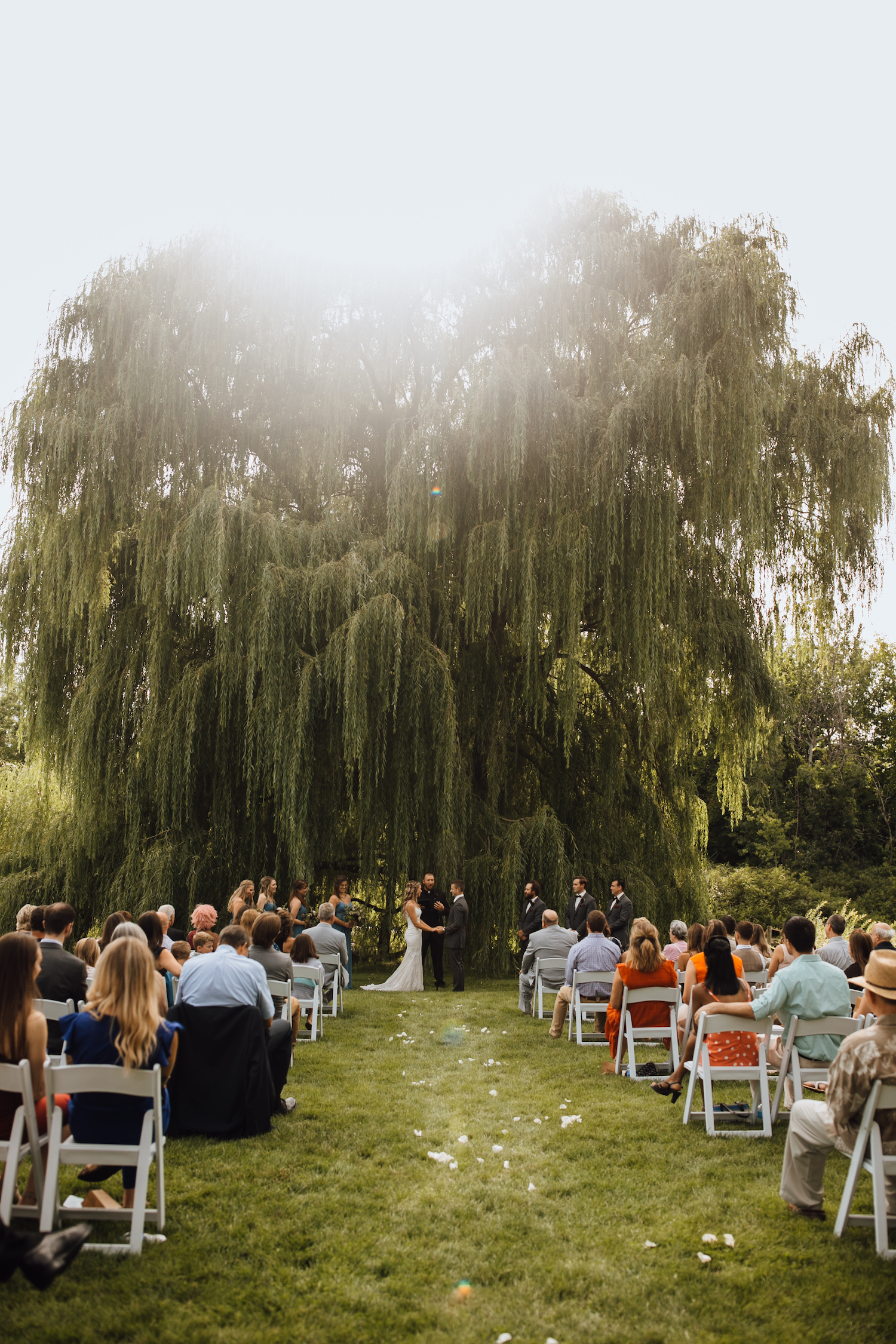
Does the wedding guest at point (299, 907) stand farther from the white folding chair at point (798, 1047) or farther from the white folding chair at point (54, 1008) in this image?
the white folding chair at point (798, 1047)

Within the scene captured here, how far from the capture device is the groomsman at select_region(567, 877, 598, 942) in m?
11.6

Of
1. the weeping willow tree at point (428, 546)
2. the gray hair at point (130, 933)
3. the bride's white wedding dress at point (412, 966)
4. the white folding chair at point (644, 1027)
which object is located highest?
the weeping willow tree at point (428, 546)

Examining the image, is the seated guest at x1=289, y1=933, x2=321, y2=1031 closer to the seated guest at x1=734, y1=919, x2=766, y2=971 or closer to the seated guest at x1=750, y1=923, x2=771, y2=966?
the seated guest at x1=734, y1=919, x2=766, y2=971

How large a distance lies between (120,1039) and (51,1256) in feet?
3.57

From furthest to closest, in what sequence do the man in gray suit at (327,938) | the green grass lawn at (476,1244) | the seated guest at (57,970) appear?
the man in gray suit at (327,938) → the seated guest at (57,970) → the green grass lawn at (476,1244)

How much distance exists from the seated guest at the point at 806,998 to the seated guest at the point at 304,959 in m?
4.32

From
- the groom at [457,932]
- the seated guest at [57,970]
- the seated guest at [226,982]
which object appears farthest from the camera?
the groom at [457,932]

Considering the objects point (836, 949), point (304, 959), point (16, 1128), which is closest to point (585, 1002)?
point (836, 949)

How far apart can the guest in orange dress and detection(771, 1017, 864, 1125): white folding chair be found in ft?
5.15

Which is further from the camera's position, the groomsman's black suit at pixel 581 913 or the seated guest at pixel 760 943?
the groomsman's black suit at pixel 581 913

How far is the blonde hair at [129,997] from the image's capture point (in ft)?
13.7

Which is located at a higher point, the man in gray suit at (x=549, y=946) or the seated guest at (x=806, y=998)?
the seated guest at (x=806, y=998)

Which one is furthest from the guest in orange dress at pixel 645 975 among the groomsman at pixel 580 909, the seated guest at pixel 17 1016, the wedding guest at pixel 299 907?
the wedding guest at pixel 299 907

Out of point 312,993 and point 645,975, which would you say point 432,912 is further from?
point 645,975
